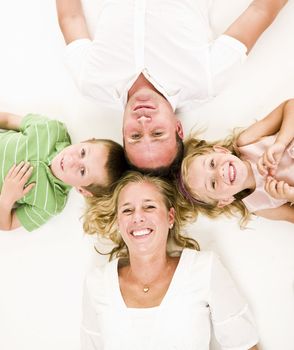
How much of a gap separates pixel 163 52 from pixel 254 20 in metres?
0.29

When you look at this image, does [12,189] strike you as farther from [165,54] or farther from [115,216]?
[165,54]

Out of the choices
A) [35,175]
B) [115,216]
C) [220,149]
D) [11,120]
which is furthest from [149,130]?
[11,120]

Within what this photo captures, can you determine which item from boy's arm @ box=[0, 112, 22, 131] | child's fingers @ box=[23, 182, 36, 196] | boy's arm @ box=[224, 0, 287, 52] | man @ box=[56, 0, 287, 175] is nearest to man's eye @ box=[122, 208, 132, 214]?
man @ box=[56, 0, 287, 175]

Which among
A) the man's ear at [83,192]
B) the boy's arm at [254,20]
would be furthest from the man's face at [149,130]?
the boy's arm at [254,20]

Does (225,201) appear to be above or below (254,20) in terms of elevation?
below

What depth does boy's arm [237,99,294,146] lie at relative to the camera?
1361 mm

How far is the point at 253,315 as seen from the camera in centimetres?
146

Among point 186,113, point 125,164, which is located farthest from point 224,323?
point 186,113

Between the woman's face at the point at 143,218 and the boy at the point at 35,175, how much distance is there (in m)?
0.11

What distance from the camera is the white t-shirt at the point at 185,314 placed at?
1.35 meters

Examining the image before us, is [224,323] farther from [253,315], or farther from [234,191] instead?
[234,191]

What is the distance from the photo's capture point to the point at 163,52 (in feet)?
4.75

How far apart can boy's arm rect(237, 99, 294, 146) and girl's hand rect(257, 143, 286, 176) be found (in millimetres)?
26

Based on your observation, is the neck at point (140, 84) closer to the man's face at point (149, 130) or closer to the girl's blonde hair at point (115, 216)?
the man's face at point (149, 130)
